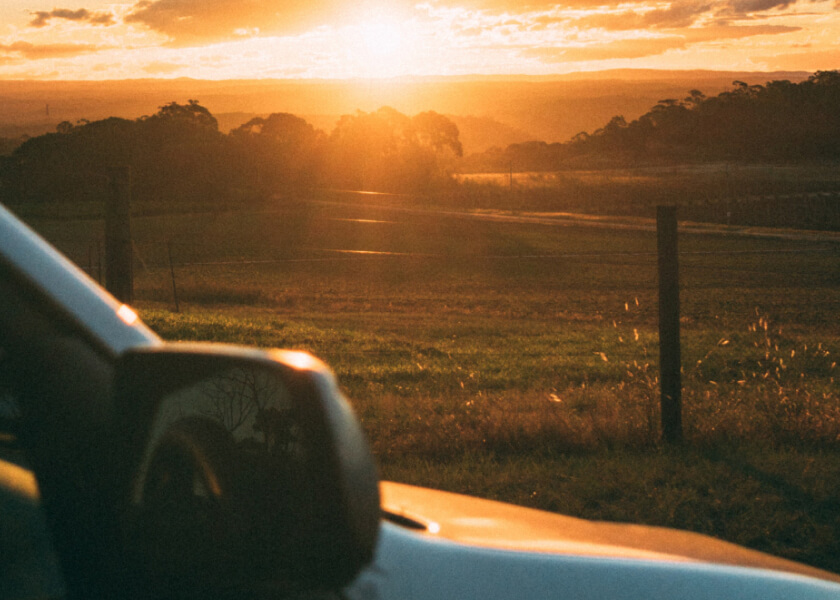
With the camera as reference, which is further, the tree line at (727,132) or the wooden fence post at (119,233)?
the tree line at (727,132)

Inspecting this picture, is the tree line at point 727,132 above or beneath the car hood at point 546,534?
above

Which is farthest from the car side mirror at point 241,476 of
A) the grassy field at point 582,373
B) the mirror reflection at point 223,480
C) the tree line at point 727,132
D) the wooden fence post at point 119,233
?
the tree line at point 727,132

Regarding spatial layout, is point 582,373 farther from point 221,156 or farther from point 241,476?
point 221,156

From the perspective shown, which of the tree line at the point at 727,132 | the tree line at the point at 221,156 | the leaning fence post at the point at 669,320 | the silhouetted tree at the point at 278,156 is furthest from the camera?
the tree line at the point at 727,132

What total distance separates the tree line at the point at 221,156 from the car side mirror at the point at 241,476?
4676cm

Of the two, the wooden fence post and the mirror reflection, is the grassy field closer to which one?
the wooden fence post

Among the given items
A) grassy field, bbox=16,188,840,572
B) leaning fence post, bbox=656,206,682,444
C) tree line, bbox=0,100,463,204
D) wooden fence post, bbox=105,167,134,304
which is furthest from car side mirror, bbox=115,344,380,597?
tree line, bbox=0,100,463,204

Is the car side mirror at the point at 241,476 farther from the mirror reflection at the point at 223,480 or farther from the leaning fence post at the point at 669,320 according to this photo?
the leaning fence post at the point at 669,320

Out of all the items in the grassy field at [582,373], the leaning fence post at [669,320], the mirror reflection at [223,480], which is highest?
the mirror reflection at [223,480]

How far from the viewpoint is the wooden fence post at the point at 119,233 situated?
8.10m

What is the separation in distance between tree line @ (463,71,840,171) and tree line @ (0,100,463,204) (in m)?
14.1

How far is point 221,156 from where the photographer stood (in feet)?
227

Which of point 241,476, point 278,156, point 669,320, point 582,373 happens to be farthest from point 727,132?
point 241,476

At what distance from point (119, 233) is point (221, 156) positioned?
6332cm
